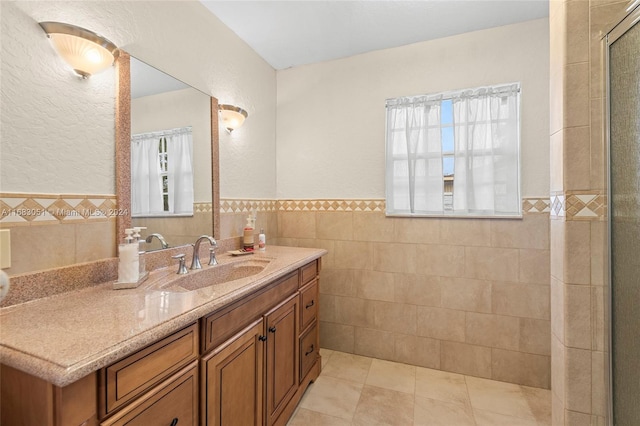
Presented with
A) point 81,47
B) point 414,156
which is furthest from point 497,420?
point 81,47

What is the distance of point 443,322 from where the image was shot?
7.30 ft

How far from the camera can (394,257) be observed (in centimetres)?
235

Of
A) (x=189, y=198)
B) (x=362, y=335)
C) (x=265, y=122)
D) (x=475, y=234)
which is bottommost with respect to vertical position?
(x=362, y=335)

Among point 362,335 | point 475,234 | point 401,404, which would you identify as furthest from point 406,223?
point 401,404

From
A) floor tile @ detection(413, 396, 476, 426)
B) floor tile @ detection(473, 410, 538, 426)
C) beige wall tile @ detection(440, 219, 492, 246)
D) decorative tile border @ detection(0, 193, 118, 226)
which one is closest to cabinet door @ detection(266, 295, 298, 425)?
floor tile @ detection(413, 396, 476, 426)

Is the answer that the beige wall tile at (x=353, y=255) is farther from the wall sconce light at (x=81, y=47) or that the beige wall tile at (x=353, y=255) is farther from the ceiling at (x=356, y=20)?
the wall sconce light at (x=81, y=47)

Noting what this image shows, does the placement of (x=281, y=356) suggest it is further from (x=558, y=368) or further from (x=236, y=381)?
(x=558, y=368)

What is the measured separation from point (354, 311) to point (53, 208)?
6.98 ft

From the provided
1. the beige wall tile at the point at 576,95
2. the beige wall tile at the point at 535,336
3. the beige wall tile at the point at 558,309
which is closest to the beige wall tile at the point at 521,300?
the beige wall tile at the point at 535,336

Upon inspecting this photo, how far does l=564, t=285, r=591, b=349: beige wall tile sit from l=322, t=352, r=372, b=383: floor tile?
54.1 inches

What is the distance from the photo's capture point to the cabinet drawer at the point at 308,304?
72.2 inches

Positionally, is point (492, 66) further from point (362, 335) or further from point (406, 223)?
point (362, 335)

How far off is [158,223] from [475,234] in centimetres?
217

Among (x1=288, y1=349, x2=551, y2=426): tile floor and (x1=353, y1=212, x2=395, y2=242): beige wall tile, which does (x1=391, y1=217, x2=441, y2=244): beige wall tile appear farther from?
(x1=288, y1=349, x2=551, y2=426): tile floor
